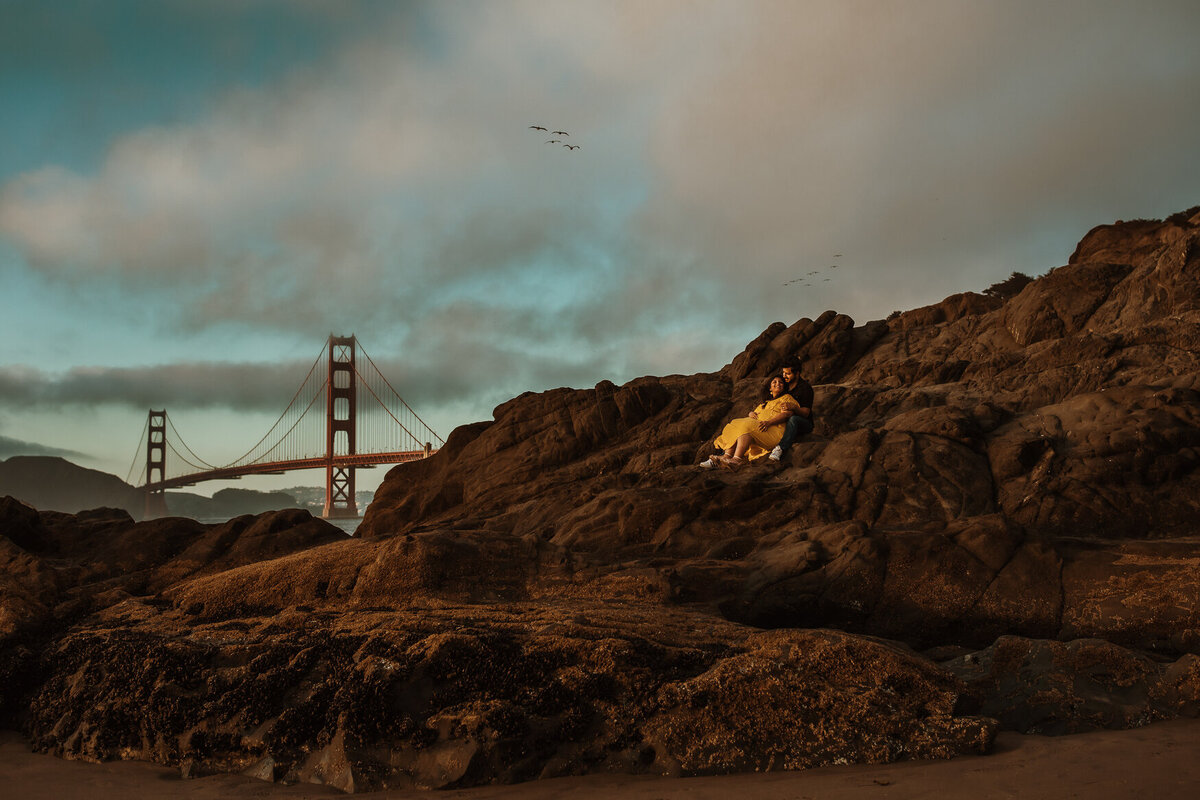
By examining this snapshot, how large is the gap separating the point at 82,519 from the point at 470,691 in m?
9.94

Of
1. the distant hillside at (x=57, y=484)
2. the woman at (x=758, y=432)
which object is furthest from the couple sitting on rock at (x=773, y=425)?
the distant hillside at (x=57, y=484)

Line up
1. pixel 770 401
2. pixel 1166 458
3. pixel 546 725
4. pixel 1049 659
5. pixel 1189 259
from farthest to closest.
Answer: pixel 1189 259
pixel 770 401
pixel 1166 458
pixel 1049 659
pixel 546 725

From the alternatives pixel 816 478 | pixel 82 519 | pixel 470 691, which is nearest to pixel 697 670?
pixel 470 691

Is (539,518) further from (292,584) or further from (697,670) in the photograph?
(697,670)

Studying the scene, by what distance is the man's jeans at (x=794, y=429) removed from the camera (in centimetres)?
1169

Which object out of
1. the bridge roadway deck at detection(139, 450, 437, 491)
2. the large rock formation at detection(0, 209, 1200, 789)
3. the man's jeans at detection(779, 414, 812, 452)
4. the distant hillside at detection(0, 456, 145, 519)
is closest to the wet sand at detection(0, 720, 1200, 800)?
the large rock formation at detection(0, 209, 1200, 789)

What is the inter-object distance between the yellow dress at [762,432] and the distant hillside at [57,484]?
5472 cm

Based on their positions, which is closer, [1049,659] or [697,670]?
[697,670]

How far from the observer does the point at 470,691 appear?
421cm

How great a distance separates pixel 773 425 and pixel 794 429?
0.33 metres

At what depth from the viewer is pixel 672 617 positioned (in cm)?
573

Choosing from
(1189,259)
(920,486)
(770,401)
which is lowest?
(920,486)

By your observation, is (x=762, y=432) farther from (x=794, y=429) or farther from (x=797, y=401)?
(x=797, y=401)

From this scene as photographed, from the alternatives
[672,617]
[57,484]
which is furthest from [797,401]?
[57,484]
